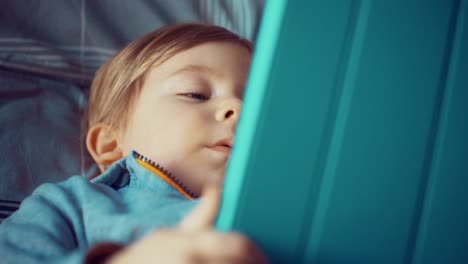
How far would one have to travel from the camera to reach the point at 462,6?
61 centimetres

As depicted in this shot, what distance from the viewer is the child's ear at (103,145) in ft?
3.60

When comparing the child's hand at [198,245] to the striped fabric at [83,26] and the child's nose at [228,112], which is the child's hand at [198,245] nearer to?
the child's nose at [228,112]

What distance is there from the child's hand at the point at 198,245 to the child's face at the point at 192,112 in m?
→ 0.45

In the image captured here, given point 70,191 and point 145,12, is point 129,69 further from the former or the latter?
point 70,191

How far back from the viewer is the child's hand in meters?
0.39

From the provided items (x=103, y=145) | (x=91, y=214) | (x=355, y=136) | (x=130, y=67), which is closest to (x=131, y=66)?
(x=130, y=67)

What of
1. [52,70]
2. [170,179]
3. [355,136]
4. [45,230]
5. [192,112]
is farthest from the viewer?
[52,70]

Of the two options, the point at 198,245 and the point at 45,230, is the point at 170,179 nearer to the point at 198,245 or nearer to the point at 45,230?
the point at 45,230

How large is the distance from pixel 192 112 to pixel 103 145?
0.30 m

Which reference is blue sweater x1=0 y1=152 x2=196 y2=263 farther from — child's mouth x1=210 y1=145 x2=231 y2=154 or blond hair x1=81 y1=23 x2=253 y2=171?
blond hair x1=81 y1=23 x2=253 y2=171

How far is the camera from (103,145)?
112 cm

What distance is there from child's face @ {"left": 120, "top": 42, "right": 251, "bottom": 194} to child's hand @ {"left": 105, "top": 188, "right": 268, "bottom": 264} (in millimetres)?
454

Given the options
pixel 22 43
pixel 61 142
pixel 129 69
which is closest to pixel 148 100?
pixel 129 69

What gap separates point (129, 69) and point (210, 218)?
0.78m
